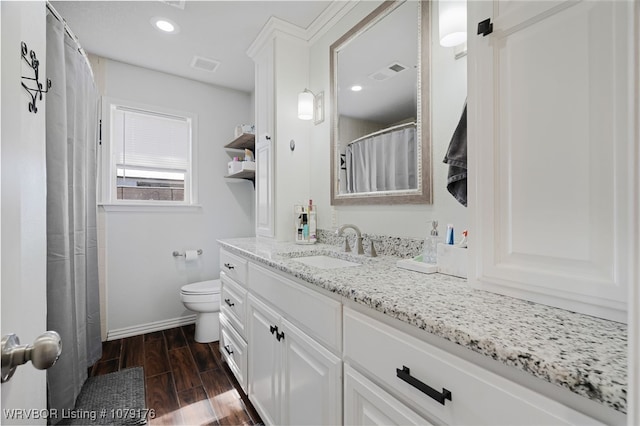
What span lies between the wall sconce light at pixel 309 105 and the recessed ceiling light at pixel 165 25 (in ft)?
3.32

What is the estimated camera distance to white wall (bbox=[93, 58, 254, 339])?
2.50m

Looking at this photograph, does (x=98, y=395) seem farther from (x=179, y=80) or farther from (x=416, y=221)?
(x=179, y=80)

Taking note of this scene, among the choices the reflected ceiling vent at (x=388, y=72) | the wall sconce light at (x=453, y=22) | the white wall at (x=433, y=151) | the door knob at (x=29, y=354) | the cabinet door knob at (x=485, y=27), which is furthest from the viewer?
the reflected ceiling vent at (x=388, y=72)

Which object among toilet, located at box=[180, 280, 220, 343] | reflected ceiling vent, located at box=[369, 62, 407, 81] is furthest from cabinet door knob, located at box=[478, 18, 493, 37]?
toilet, located at box=[180, 280, 220, 343]

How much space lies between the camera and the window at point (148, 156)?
2.55 metres

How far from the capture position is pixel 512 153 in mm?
768

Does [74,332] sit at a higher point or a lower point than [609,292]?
lower

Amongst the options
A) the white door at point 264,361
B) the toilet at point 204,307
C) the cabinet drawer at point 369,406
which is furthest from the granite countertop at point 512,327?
the toilet at point 204,307

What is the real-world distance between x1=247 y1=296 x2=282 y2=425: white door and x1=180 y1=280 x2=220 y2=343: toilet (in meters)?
0.98

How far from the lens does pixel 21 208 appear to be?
58 cm

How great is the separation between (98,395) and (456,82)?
2.63 metres

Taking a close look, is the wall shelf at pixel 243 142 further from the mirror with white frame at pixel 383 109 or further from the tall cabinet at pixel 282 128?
the mirror with white frame at pixel 383 109

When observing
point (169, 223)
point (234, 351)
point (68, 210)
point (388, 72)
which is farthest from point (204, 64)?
point (234, 351)

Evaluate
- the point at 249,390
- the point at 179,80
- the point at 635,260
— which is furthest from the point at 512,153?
the point at 179,80
